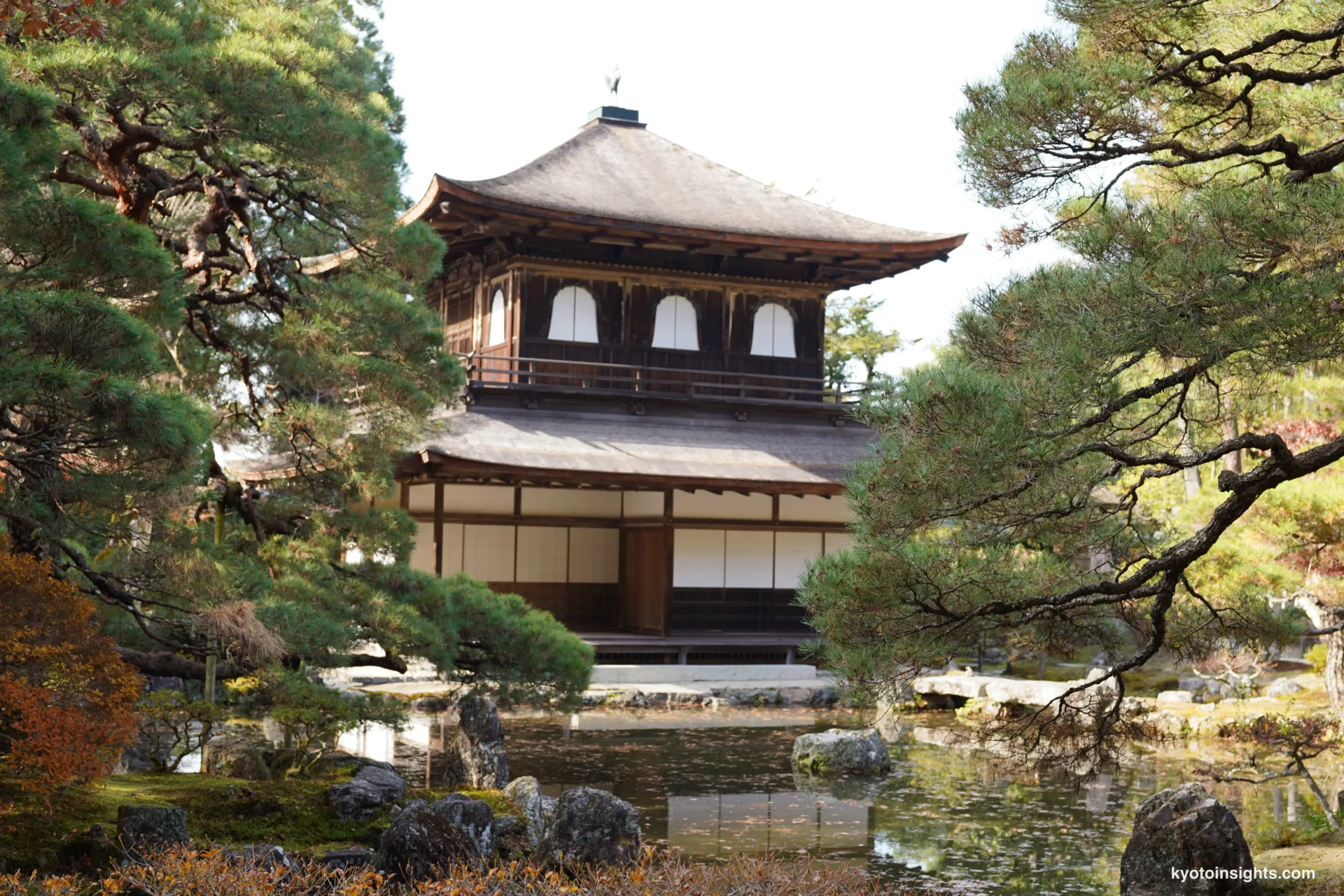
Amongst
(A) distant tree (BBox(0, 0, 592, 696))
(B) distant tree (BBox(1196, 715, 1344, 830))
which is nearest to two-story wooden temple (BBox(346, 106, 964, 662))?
(B) distant tree (BBox(1196, 715, 1344, 830))

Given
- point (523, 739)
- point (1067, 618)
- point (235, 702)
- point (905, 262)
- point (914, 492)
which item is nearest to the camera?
point (914, 492)

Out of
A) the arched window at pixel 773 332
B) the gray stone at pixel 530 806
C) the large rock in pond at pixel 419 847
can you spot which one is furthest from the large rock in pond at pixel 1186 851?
the arched window at pixel 773 332

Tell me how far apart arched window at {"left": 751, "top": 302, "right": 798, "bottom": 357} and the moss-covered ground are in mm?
13138

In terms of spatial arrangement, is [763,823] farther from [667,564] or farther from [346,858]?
[667,564]

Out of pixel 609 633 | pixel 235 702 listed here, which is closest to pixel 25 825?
pixel 235 702

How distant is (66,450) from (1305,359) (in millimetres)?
5283

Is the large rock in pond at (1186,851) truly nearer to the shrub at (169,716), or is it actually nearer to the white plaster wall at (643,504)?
the shrub at (169,716)

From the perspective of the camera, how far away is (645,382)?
65.1 feet

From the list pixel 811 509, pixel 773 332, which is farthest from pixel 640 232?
pixel 811 509

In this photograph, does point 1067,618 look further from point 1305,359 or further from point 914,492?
point 1305,359

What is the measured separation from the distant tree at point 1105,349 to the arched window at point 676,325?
13904mm

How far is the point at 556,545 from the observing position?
1980cm

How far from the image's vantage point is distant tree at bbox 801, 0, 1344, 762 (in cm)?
493

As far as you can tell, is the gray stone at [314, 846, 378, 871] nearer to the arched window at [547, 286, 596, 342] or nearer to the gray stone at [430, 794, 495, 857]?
the gray stone at [430, 794, 495, 857]
